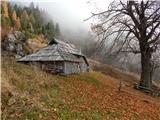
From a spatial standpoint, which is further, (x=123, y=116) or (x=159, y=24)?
(x=159, y=24)

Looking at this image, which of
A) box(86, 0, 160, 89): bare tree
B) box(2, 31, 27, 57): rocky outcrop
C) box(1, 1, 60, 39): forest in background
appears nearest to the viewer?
box(86, 0, 160, 89): bare tree

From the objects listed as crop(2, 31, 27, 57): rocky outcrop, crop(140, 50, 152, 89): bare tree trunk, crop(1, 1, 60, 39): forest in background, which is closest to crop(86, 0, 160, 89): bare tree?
crop(140, 50, 152, 89): bare tree trunk

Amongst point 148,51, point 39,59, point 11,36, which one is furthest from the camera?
point 11,36

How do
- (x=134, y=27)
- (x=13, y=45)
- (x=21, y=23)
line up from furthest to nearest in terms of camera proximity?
1. (x=21, y=23)
2. (x=13, y=45)
3. (x=134, y=27)

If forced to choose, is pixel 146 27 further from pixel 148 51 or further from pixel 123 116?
pixel 123 116

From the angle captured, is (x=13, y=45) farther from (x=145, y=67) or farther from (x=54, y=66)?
(x=145, y=67)

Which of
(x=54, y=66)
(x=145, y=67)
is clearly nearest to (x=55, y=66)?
(x=54, y=66)

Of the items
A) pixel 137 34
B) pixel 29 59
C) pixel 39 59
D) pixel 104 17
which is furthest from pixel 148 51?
pixel 29 59

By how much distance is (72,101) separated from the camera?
12.0m

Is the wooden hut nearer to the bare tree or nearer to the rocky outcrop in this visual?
the bare tree

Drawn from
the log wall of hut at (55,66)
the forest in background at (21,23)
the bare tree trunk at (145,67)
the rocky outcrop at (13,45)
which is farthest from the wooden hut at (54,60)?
the forest in background at (21,23)

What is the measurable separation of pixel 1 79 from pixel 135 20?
1560 cm

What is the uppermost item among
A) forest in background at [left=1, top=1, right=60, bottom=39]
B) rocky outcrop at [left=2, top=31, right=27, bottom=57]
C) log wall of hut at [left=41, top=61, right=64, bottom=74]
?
forest in background at [left=1, top=1, right=60, bottom=39]

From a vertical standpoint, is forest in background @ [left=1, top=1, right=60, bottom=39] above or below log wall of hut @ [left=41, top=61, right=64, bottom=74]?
above
